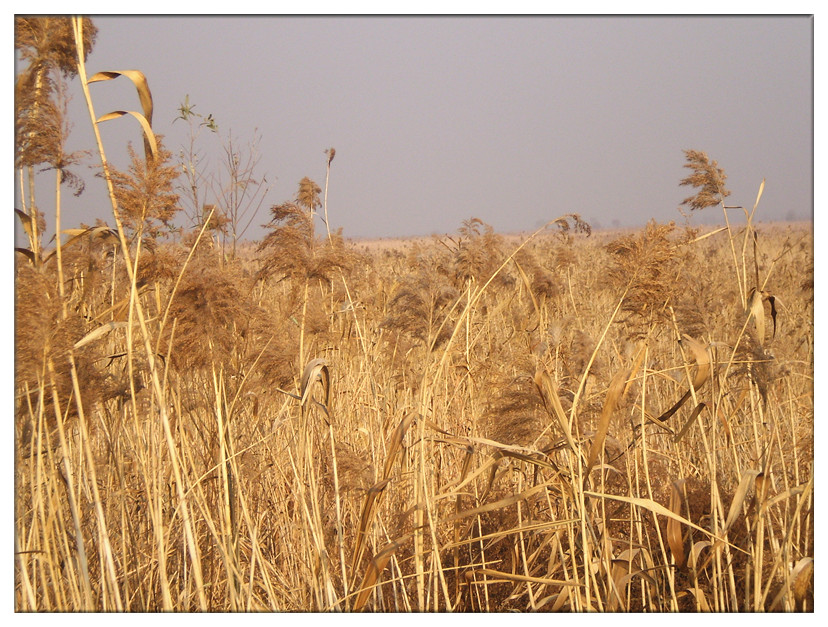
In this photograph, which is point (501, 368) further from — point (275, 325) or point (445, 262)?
point (275, 325)

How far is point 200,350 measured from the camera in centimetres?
173

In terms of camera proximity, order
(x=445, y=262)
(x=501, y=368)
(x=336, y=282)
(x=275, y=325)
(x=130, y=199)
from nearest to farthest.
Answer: (x=130, y=199) → (x=275, y=325) → (x=501, y=368) → (x=336, y=282) → (x=445, y=262)

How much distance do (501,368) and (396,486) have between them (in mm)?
1328

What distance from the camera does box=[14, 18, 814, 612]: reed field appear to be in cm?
158

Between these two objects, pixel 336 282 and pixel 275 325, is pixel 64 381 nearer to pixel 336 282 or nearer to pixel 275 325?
pixel 275 325

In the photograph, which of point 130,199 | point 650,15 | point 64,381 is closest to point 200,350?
point 64,381

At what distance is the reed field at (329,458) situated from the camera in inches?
62.2

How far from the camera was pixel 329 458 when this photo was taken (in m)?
2.17

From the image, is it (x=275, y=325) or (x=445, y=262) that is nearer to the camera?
(x=275, y=325)

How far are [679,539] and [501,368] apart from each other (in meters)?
1.76

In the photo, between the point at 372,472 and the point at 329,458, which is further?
the point at 329,458

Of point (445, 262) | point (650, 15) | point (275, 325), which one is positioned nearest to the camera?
point (650, 15)
